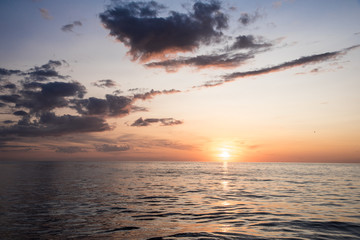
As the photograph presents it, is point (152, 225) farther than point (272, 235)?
Yes

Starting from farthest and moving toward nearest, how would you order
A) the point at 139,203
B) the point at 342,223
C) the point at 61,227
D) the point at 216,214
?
the point at 139,203
the point at 216,214
the point at 342,223
the point at 61,227

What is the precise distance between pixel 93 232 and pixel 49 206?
11.5 m

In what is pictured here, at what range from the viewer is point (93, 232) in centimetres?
1532

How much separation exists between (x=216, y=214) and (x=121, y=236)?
29.1 ft

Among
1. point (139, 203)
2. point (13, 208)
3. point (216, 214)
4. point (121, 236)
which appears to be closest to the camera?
point (121, 236)

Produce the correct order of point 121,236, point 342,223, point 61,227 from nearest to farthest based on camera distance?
point 121,236 → point 61,227 → point 342,223

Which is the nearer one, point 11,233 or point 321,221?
point 11,233

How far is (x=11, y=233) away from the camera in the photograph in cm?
1513

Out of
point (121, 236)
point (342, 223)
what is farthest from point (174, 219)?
point (342, 223)

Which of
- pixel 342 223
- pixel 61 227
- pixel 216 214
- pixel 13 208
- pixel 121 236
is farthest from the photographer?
pixel 13 208

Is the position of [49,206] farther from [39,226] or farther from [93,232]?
[93,232]

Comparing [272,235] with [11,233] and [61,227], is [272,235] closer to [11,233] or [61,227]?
[61,227]

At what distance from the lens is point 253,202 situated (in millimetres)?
27047

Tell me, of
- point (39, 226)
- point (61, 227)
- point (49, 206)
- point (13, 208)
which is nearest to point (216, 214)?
point (61, 227)
